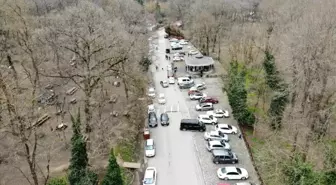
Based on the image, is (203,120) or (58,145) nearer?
(58,145)

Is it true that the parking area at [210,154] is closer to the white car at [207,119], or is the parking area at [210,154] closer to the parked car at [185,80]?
the white car at [207,119]

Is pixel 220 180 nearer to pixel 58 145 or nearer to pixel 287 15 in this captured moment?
pixel 58 145

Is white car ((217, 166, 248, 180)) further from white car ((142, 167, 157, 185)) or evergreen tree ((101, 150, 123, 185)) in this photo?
evergreen tree ((101, 150, 123, 185))

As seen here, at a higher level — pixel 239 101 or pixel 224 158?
pixel 239 101

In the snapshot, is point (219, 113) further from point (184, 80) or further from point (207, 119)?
point (184, 80)

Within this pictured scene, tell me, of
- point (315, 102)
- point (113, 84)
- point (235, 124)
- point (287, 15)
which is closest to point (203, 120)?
point (235, 124)

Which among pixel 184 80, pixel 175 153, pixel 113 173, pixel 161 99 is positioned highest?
pixel 113 173

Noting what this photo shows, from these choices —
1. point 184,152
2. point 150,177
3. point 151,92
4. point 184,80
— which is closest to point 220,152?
point 184,152

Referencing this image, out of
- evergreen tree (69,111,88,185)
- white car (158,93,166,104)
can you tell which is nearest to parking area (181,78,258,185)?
white car (158,93,166,104)
